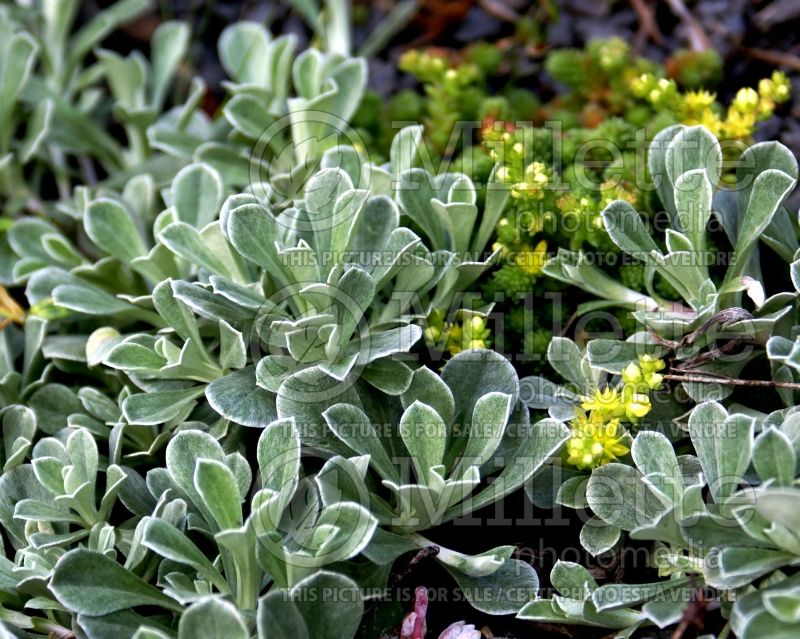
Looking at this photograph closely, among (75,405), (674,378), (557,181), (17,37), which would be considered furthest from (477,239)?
(17,37)

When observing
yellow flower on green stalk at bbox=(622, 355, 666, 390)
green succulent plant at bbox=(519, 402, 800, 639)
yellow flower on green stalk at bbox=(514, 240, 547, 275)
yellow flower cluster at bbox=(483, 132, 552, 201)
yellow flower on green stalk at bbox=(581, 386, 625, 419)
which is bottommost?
green succulent plant at bbox=(519, 402, 800, 639)

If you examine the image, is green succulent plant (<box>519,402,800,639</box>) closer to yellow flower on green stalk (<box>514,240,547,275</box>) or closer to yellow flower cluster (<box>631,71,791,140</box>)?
yellow flower on green stalk (<box>514,240,547,275</box>)

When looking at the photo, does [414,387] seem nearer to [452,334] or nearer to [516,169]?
[452,334]

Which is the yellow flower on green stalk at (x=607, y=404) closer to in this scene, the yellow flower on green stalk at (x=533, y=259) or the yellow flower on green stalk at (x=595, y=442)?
the yellow flower on green stalk at (x=595, y=442)

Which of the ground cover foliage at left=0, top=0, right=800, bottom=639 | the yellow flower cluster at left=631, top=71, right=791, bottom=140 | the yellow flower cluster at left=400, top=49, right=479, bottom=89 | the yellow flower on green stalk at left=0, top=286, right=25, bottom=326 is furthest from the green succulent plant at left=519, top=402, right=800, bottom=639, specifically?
the yellow flower on green stalk at left=0, top=286, right=25, bottom=326

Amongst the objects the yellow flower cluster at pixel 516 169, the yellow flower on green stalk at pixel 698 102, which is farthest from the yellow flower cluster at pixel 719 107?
the yellow flower cluster at pixel 516 169

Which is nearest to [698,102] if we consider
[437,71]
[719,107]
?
[719,107]

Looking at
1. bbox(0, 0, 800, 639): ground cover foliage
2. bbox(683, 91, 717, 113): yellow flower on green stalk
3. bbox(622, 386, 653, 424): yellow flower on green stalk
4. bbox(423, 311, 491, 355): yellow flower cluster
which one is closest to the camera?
bbox(0, 0, 800, 639): ground cover foliage
